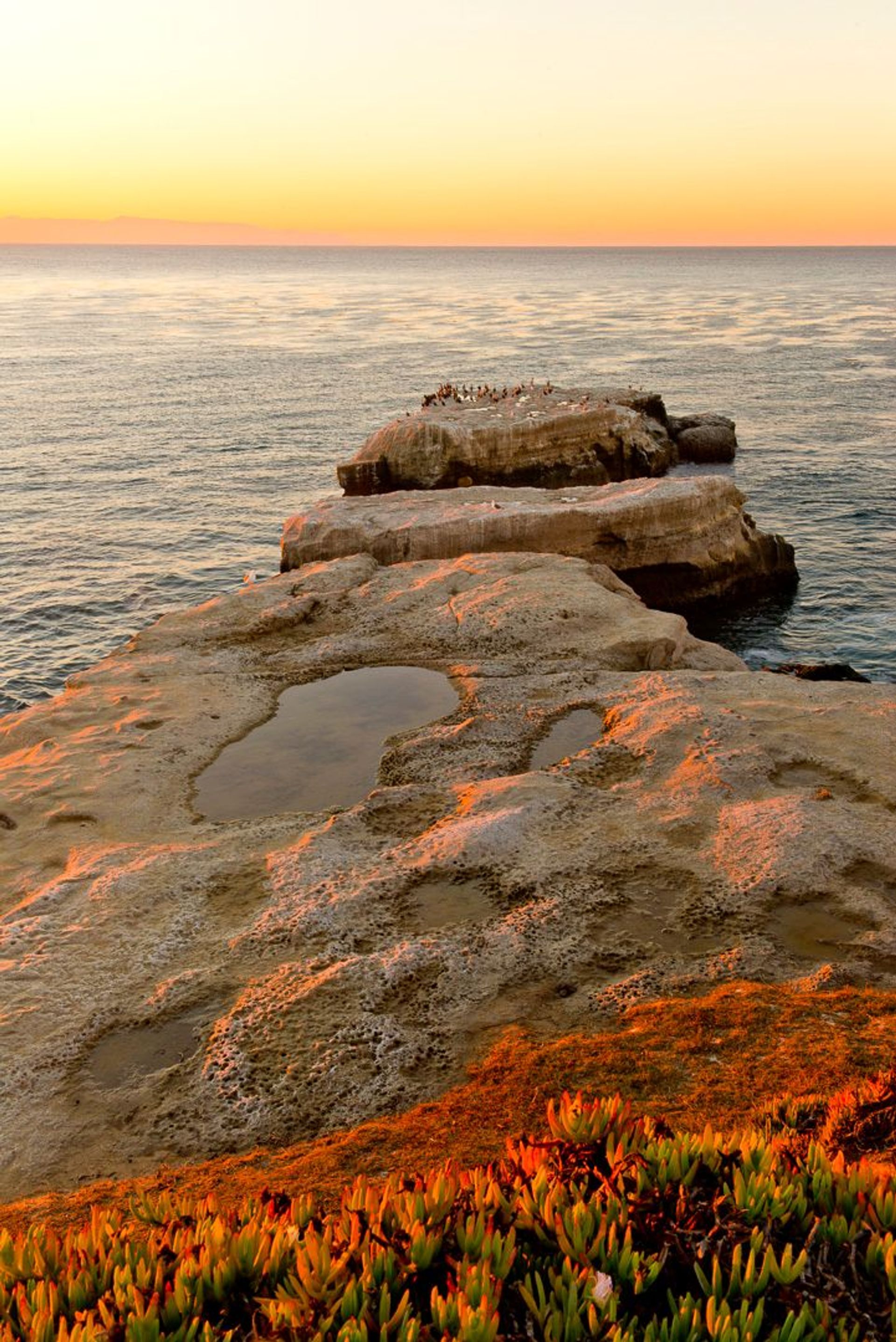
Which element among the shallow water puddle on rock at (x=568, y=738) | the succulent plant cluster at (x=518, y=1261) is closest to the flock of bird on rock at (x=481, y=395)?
the shallow water puddle on rock at (x=568, y=738)

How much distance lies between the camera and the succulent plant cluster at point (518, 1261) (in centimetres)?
462

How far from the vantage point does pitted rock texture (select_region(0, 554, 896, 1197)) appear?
961 cm

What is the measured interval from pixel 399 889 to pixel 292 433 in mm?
47450

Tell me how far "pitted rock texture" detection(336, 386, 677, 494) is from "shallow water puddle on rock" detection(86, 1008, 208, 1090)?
28444mm

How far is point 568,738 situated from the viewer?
16531 mm

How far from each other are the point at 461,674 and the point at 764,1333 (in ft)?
48.8

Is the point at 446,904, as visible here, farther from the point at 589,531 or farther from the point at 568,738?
the point at 589,531

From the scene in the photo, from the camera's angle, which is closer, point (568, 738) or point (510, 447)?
point (568, 738)

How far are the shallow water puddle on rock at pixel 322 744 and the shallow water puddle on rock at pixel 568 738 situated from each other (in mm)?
2083

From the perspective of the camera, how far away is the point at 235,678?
19.7m

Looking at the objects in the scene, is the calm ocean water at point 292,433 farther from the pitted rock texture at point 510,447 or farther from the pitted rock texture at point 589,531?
the pitted rock texture at point 510,447

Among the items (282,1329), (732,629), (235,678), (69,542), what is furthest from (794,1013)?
(69,542)

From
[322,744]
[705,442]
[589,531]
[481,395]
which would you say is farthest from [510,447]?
[322,744]

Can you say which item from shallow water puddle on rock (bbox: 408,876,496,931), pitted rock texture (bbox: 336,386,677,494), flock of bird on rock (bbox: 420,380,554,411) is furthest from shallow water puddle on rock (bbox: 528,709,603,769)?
flock of bird on rock (bbox: 420,380,554,411)
